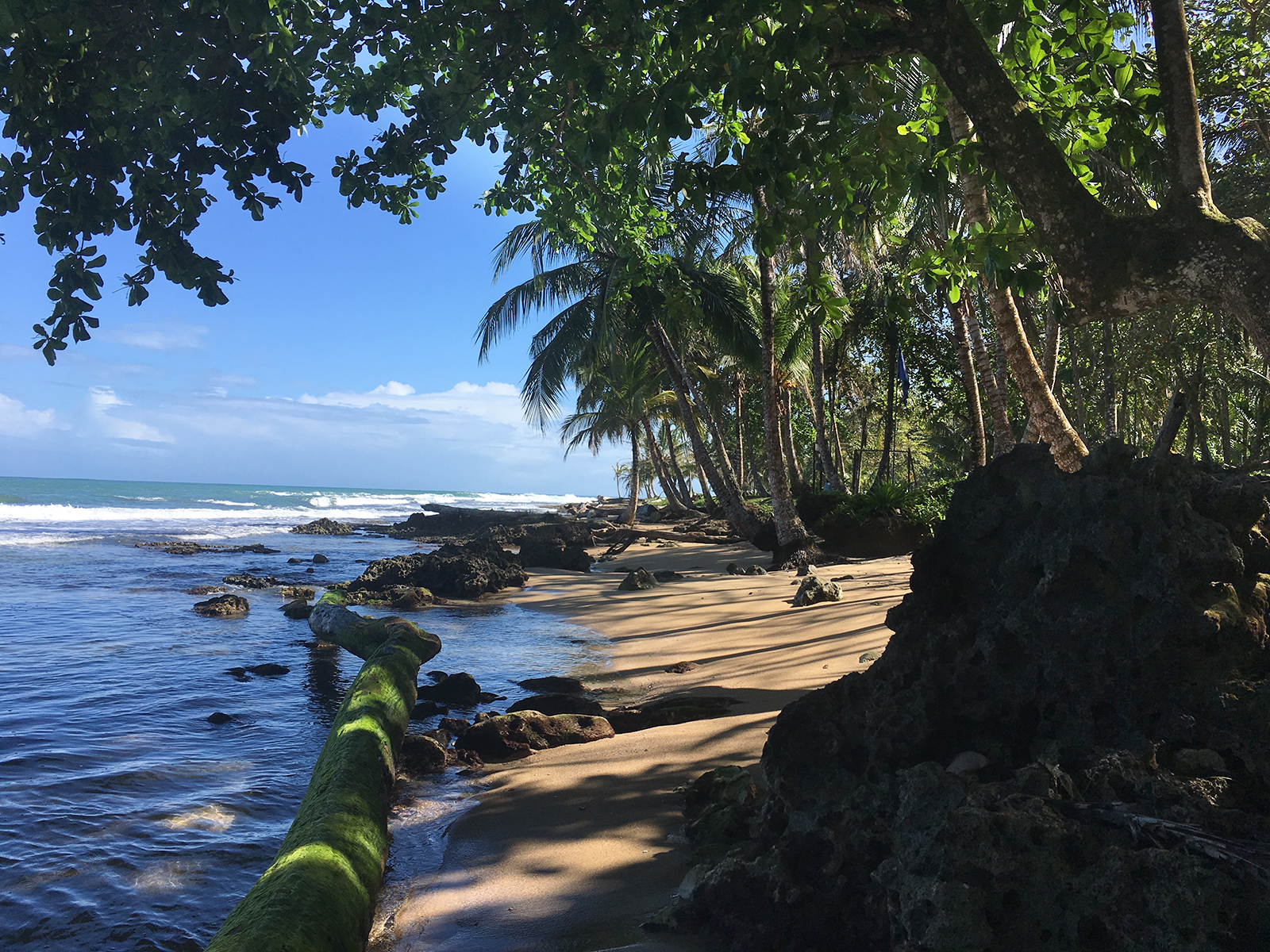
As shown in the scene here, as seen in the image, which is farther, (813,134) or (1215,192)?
(1215,192)

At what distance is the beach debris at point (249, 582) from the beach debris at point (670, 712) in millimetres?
11720

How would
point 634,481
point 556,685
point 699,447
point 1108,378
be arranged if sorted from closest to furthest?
point 556,685 < point 1108,378 < point 699,447 < point 634,481

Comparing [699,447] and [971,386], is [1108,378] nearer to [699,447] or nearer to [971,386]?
[971,386]

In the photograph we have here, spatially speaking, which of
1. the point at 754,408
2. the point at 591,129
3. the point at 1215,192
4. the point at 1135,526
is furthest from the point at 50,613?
the point at 754,408

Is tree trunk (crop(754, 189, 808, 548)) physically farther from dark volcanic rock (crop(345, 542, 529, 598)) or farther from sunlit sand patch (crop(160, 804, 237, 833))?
sunlit sand patch (crop(160, 804, 237, 833))

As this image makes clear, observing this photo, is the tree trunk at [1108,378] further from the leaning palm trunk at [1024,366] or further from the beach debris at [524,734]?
the beach debris at [524,734]

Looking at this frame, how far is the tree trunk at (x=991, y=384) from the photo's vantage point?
38.7 feet

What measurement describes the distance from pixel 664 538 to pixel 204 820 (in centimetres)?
1967

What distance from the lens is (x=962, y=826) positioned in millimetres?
1997

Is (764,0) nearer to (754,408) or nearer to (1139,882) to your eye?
(1139,882)

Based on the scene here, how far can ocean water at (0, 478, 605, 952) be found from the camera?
3.65 m

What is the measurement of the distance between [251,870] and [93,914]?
2.20 ft

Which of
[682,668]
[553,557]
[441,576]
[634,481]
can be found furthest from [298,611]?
[634,481]

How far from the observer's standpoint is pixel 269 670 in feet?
26.3
